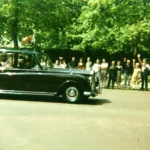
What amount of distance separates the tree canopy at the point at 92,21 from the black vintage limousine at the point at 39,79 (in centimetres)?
1276

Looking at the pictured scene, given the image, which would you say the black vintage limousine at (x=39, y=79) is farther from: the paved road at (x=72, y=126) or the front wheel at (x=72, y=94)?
the paved road at (x=72, y=126)

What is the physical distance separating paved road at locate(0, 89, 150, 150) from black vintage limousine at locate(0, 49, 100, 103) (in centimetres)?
64

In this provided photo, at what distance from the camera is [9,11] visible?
1027 inches

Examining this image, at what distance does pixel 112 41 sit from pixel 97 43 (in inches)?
45.9

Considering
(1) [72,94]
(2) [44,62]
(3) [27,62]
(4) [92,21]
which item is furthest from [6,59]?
(4) [92,21]

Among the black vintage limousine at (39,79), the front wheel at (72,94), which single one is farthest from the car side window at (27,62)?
the front wheel at (72,94)

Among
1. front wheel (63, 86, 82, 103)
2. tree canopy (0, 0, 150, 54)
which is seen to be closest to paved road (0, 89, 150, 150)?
front wheel (63, 86, 82, 103)

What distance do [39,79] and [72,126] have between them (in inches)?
189

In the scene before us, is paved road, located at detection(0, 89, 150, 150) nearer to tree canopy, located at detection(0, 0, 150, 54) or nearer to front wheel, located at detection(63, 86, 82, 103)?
front wheel, located at detection(63, 86, 82, 103)

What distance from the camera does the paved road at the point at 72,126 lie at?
23.2ft

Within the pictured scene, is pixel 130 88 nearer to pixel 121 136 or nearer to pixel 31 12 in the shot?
pixel 31 12

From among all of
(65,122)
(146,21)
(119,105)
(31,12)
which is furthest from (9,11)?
(65,122)

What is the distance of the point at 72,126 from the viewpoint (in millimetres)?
8758

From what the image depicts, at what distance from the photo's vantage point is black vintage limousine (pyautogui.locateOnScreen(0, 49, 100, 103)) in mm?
13195
